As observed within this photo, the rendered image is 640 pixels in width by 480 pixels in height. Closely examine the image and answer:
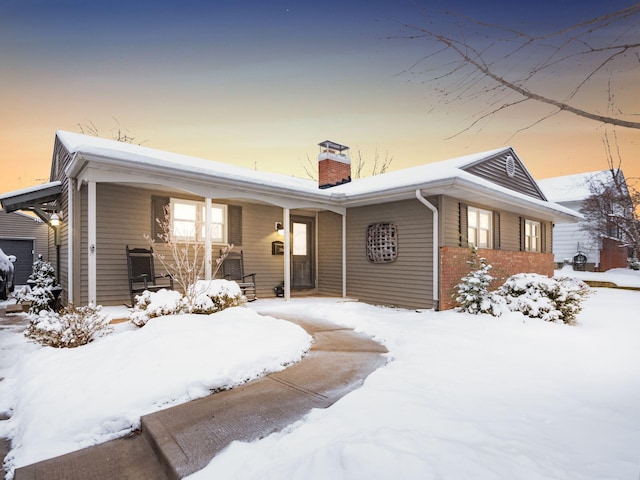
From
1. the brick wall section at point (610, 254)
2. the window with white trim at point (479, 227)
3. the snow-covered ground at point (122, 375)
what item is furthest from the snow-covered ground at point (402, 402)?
the brick wall section at point (610, 254)

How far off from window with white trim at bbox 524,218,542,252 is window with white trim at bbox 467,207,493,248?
257 centimetres

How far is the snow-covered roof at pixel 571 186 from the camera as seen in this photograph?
18.0 metres

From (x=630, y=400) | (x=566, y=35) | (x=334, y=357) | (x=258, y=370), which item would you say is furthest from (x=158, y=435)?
(x=630, y=400)

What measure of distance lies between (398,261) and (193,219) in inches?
194

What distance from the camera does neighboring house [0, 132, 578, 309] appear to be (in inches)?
254

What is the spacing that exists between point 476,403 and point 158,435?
88.4 inches

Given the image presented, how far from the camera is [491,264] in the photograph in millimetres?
8625

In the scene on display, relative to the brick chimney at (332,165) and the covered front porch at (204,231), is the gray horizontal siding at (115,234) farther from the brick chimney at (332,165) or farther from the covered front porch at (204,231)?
the brick chimney at (332,165)

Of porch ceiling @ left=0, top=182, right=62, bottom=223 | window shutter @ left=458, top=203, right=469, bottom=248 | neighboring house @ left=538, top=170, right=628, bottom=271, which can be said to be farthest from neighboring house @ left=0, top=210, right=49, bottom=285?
neighboring house @ left=538, top=170, right=628, bottom=271

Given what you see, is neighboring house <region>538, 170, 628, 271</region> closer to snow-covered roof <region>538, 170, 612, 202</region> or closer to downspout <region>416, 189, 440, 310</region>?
snow-covered roof <region>538, 170, 612, 202</region>

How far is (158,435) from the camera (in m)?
2.21

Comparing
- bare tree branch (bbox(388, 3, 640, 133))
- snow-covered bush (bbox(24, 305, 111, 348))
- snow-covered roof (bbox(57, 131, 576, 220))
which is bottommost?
snow-covered bush (bbox(24, 305, 111, 348))

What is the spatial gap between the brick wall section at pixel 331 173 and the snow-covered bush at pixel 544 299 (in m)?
6.20

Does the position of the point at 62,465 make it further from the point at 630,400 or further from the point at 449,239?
the point at 449,239
